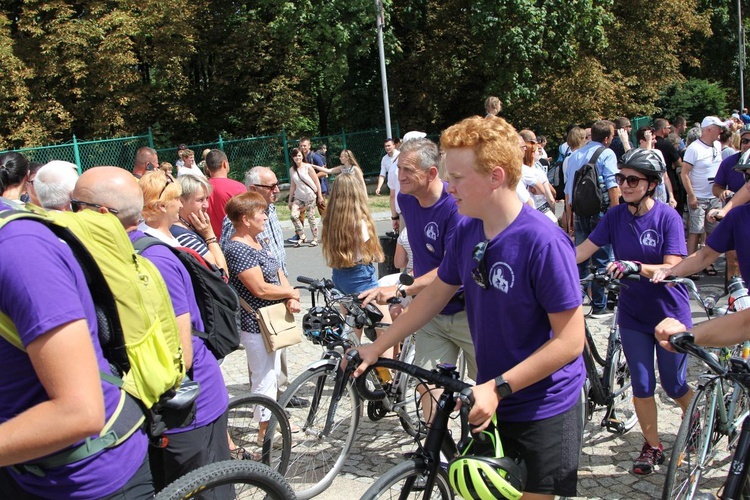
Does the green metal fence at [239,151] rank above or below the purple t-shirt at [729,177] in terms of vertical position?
above

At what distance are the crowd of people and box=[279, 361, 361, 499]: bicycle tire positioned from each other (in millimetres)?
305

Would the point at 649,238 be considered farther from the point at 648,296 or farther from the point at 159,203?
the point at 159,203

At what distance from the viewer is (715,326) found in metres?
2.85

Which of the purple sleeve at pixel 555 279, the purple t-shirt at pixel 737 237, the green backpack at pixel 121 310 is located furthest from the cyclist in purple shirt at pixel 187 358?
the purple t-shirt at pixel 737 237

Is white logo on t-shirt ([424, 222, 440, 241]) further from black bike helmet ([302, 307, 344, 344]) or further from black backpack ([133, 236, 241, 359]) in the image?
black backpack ([133, 236, 241, 359])

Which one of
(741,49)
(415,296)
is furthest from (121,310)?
(741,49)

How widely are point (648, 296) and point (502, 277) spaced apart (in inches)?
81.0

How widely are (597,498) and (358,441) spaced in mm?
1699

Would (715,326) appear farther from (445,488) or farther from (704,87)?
(704,87)

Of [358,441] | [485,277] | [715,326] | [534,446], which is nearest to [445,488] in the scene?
[534,446]

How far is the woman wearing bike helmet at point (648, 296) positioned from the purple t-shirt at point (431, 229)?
35.5 inches

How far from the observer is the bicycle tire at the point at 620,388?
4.80 m

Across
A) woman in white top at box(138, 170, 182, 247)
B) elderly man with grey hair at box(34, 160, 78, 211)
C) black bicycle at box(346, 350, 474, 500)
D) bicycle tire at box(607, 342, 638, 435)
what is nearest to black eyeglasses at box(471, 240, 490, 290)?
black bicycle at box(346, 350, 474, 500)

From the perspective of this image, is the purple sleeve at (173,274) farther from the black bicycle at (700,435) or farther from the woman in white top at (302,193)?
the woman in white top at (302,193)
